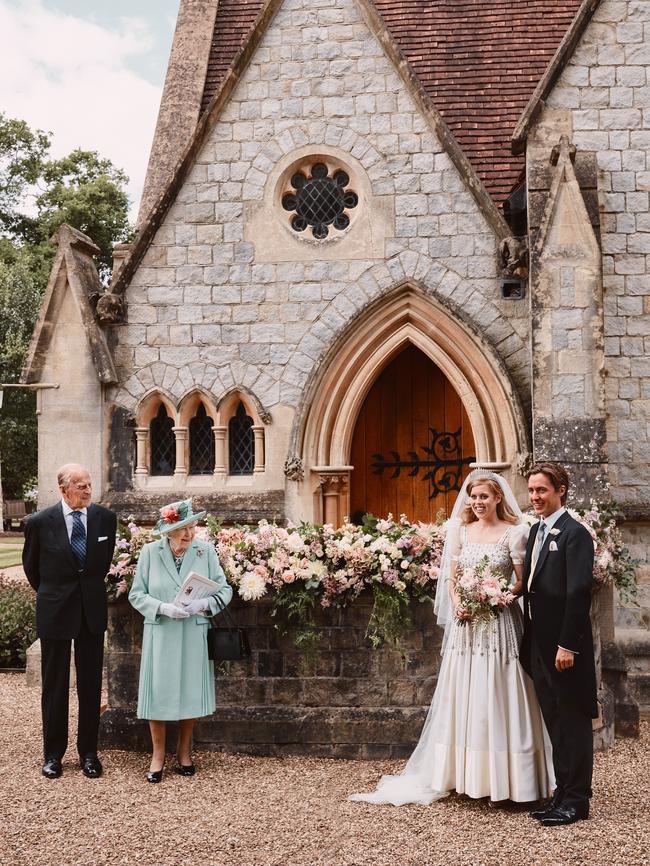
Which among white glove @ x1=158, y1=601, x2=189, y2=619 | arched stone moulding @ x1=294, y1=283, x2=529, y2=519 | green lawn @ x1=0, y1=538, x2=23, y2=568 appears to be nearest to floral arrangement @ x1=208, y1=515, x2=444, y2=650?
white glove @ x1=158, y1=601, x2=189, y2=619

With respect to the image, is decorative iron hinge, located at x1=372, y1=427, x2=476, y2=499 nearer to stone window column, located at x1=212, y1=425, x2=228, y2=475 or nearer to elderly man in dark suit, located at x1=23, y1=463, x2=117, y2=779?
stone window column, located at x1=212, y1=425, x2=228, y2=475

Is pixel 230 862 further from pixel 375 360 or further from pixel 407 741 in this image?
pixel 375 360

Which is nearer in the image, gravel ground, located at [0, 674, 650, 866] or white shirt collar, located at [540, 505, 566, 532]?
gravel ground, located at [0, 674, 650, 866]

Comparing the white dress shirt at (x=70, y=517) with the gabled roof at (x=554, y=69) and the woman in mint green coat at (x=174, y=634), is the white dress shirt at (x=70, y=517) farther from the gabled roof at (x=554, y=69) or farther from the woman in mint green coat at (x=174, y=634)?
the gabled roof at (x=554, y=69)

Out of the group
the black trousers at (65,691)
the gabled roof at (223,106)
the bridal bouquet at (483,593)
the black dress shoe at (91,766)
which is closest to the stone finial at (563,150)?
the gabled roof at (223,106)

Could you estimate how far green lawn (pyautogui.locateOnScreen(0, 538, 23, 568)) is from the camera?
68.4 ft

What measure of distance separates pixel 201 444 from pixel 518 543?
4.88m

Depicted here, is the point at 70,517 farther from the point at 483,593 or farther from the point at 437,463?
the point at 437,463

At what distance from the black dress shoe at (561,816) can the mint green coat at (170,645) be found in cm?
208

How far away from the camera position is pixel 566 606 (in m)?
4.70

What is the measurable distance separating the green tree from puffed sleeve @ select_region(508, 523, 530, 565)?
20.6 metres

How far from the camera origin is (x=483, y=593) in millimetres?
4930

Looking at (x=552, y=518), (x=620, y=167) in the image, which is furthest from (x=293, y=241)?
(x=552, y=518)

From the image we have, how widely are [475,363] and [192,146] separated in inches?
139
